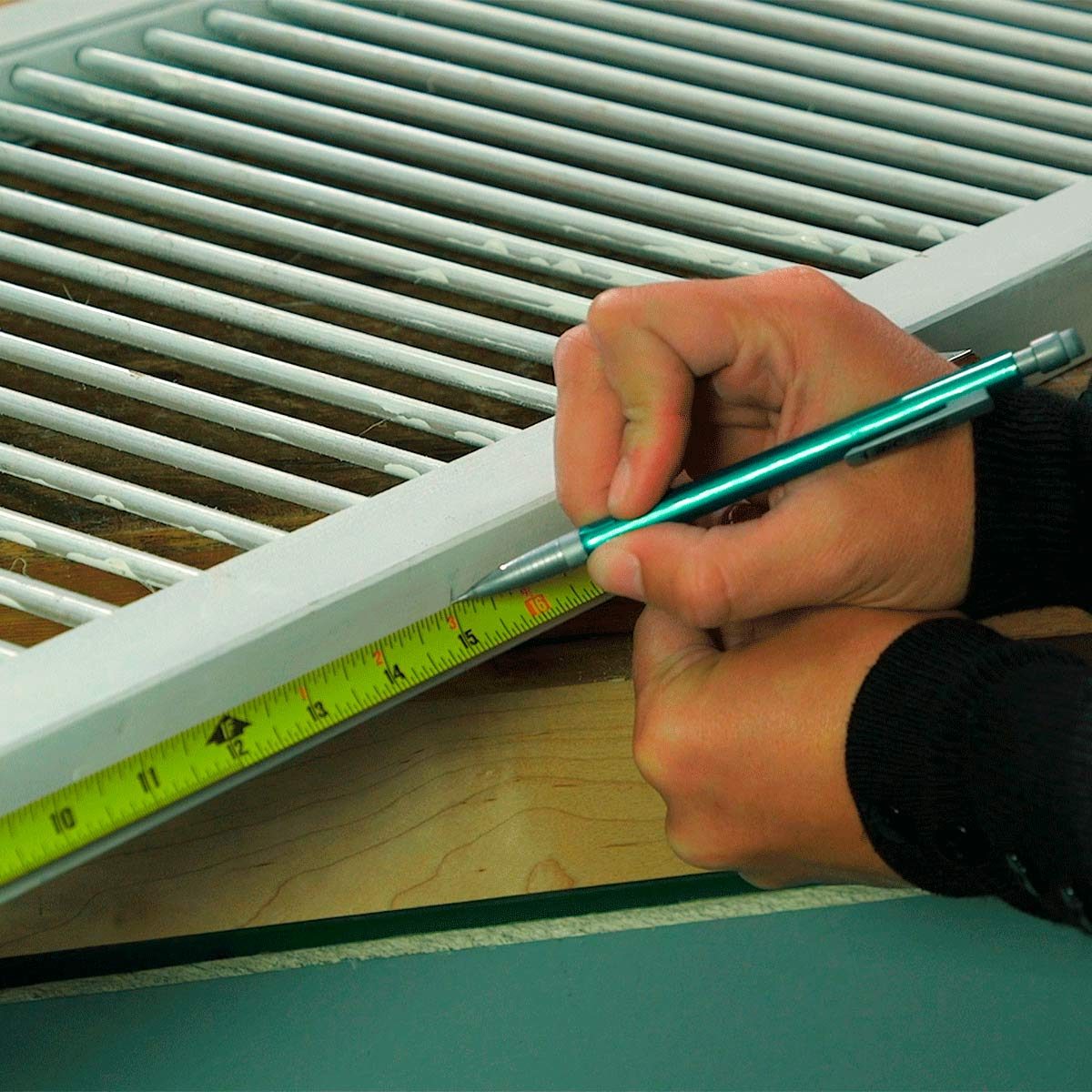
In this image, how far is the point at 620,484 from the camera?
48 centimetres

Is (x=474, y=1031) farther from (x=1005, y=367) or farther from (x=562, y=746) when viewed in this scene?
(x=1005, y=367)

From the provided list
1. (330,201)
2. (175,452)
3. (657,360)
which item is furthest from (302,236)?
(657,360)

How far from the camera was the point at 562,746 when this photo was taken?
1.93 feet

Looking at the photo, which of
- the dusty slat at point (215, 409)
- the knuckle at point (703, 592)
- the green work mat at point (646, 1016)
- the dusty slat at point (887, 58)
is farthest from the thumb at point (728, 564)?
the dusty slat at point (887, 58)

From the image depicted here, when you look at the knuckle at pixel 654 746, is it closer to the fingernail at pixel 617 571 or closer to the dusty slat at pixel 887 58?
the fingernail at pixel 617 571

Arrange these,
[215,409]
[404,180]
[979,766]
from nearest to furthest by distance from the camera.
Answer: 1. [979,766]
2. [215,409]
3. [404,180]

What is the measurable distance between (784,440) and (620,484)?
2.7 inches

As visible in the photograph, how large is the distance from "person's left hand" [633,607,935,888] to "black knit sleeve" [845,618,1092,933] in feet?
0.03

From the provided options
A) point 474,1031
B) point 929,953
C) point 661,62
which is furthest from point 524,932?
point 661,62

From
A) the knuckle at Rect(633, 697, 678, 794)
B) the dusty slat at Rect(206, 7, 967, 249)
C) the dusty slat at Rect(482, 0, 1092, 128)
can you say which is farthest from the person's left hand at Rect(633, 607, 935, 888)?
the dusty slat at Rect(482, 0, 1092, 128)

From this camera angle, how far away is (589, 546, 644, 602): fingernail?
478 mm

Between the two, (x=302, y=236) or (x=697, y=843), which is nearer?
(x=697, y=843)

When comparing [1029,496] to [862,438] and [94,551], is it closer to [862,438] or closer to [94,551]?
[862,438]

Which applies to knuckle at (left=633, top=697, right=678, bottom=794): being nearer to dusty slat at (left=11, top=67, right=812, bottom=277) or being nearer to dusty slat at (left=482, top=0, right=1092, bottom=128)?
dusty slat at (left=11, top=67, right=812, bottom=277)
